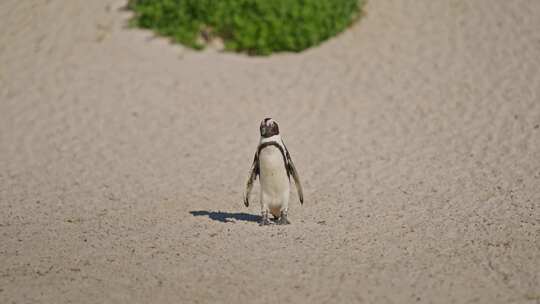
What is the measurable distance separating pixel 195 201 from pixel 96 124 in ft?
11.2

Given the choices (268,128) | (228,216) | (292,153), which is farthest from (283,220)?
(292,153)

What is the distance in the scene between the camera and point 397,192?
8383 millimetres

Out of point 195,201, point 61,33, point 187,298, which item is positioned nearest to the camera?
point 187,298

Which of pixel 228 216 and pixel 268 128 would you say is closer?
pixel 268 128

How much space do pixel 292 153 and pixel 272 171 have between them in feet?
10.8

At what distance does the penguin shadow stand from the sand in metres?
0.03

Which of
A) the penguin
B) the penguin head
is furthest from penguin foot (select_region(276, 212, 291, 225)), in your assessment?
the penguin head

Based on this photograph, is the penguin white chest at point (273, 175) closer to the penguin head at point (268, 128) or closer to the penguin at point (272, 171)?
the penguin at point (272, 171)

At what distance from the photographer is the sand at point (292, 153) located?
5820 millimetres

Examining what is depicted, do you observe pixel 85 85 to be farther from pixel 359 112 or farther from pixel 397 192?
pixel 397 192

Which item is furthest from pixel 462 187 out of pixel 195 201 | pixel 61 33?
pixel 61 33

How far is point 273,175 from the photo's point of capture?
22.3 ft

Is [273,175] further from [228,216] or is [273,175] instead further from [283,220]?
[228,216]

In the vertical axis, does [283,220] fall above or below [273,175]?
below
